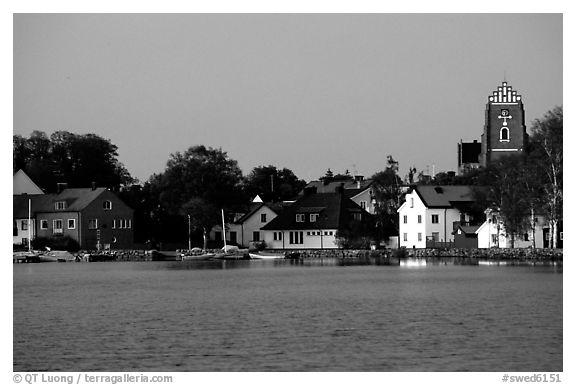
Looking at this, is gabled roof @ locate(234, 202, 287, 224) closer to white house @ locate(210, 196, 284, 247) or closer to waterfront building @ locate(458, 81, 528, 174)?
white house @ locate(210, 196, 284, 247)

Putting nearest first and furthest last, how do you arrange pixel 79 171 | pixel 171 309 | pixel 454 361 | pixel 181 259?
1. pixel 454 361
2. pixel 171 309
3. pixel 181 259
4. pixel 79 171

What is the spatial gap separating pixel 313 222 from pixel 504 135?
38571 mm

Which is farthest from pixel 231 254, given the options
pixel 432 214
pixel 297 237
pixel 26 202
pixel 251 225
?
pixel 26 202

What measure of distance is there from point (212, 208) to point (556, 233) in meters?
33.8

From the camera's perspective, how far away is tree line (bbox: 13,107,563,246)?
68.2 m

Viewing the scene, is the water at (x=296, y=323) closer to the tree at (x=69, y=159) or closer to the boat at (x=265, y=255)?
the boat at (x=265, y=255)

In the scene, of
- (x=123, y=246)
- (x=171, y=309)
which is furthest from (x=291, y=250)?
(x=171, y=309)

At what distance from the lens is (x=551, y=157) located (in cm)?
6625

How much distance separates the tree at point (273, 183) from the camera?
140 meters

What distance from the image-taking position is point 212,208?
96.2 m

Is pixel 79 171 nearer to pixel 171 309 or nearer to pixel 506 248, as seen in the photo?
pixel 506 248

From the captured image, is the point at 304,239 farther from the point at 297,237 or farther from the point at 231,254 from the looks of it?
the point at 231,254

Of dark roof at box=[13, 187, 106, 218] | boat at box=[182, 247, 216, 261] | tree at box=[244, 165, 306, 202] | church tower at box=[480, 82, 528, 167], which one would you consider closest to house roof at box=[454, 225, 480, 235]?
boat at box=[182, 247, 216, 261]

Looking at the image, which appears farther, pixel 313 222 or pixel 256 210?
pixel 256 210
